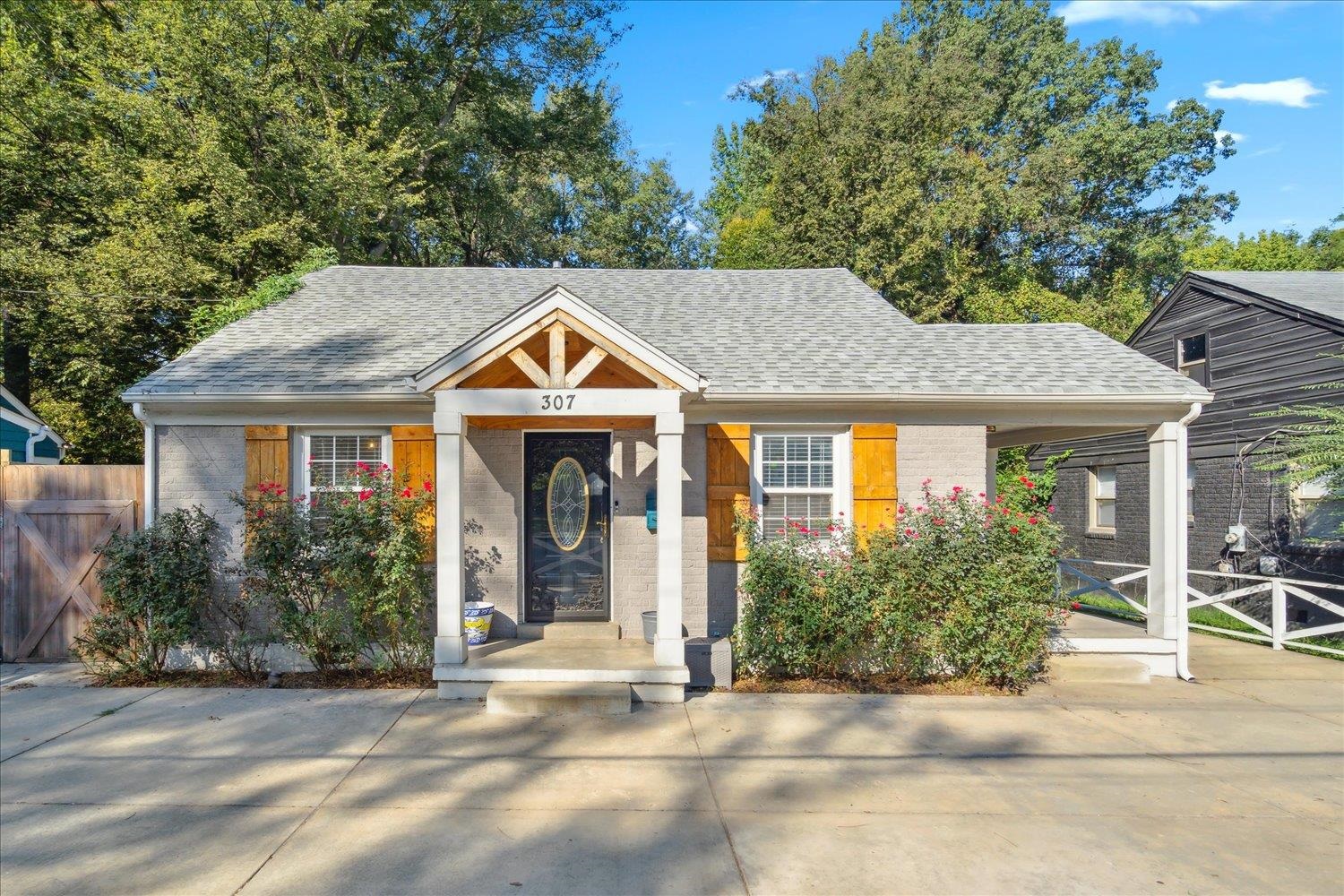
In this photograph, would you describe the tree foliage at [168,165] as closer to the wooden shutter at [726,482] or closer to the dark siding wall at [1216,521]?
the wooden shutter at [726,482]

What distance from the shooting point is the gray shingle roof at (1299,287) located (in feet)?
38.1

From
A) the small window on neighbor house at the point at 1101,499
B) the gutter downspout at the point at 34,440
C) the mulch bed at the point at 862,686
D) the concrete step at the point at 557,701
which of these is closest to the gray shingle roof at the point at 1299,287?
the small window on neighbor house at the point at 1101,499

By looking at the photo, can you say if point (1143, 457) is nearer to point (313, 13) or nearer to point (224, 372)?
point (224, 372)

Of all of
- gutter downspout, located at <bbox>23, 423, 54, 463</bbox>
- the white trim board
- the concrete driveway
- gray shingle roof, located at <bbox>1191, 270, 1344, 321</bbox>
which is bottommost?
the concrete driveway

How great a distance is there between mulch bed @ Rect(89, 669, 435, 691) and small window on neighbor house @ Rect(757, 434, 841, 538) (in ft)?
13.2

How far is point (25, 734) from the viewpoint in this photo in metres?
5.70

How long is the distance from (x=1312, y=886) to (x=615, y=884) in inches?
145

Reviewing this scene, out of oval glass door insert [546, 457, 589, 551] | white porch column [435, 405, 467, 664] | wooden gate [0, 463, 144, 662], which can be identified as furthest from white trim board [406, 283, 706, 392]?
wooden gate [0, 463, 144, 662]

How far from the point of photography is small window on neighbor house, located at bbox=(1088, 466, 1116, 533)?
51.4 ft

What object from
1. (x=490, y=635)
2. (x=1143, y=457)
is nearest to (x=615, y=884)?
(x=490, y=635)

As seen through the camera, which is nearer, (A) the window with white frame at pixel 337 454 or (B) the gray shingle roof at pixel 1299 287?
(A) the window with white frame at pixel 337 454

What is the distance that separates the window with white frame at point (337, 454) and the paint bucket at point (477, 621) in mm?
1897

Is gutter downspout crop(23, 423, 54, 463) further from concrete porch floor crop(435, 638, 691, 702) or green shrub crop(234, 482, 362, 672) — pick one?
concrete porch floor crop(435, 638, 691, 702)

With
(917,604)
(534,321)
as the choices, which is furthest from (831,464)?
(534,321)
